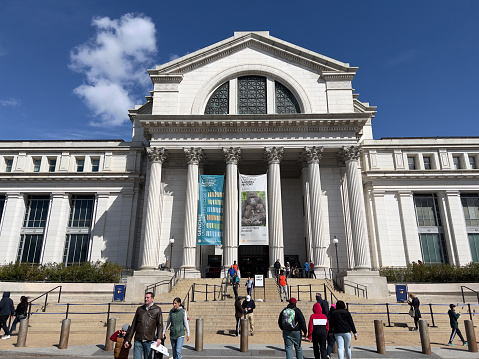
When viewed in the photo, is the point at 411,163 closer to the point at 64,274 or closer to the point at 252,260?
the point at 252,260

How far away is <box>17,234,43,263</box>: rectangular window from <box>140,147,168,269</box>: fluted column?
1397 centimetres

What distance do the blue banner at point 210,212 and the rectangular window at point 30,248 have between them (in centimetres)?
1848

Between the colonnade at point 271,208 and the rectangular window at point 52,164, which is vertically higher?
the rectangular window at point 52,164

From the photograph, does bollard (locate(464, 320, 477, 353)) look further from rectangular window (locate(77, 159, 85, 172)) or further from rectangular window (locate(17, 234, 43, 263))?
rectangular window (locate(77, 159, 85, 172))

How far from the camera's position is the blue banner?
29.1 metres

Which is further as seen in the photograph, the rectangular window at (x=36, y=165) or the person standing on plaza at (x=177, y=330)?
the rectangular window at (x=36, y=165)

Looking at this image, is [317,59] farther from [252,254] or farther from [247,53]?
[252,254]

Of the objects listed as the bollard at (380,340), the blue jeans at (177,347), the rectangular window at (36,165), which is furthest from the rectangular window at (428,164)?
the rectangular window at (36,165)

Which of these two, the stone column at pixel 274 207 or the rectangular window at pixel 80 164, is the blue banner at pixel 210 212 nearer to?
the stone column at pixel 274 207

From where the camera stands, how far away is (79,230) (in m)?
36.5

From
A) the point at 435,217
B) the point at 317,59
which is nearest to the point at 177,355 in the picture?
the point at 317,59

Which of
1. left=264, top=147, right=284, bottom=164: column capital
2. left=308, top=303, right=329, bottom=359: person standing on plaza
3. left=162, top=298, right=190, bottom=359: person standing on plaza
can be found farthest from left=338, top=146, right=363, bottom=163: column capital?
left=162, top=298, right=190, bottom=359: person standing on plaza

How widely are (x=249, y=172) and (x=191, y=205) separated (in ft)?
30.6

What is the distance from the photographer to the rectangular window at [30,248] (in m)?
35.8
